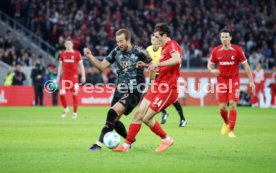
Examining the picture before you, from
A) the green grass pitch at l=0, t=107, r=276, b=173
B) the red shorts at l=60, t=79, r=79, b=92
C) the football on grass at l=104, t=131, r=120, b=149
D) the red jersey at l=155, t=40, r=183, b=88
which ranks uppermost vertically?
the red jersey at l=155, t=40, r=183, b=88

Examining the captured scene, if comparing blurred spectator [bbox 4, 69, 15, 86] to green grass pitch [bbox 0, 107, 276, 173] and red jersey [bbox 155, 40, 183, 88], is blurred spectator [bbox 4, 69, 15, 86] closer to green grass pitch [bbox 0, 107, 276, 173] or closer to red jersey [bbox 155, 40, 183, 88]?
green grass pitch [bbox 0, 107, 276, 173]

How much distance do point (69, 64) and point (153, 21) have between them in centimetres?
1653

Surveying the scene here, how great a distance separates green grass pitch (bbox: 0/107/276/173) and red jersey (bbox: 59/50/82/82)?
4.97m

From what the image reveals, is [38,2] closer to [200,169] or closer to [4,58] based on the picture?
[4,58]

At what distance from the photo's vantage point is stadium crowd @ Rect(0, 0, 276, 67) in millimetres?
39000

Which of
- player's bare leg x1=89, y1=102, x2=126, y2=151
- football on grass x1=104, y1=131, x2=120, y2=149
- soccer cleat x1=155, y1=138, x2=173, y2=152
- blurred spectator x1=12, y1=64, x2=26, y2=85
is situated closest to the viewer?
football on grass x1=104, y1=131, x2=120, y2=149

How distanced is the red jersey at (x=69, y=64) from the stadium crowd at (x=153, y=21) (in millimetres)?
11242

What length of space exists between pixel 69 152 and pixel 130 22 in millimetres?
28472

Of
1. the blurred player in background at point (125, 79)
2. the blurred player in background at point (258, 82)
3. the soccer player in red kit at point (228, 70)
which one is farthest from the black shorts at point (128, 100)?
the blurred player in background at point (258, 82)

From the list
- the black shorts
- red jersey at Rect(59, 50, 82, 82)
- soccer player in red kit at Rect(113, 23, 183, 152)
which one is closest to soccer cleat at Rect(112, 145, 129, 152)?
soccer player in red kit at Rect(113, 23, 183, 152)

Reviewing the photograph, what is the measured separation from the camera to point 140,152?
13.2 meters

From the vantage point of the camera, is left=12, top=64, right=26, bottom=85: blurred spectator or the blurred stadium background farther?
left=12, top=64, right=26, bottom=85: blurred spectator

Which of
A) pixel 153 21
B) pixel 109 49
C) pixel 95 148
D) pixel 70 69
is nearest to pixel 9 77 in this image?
pixel 109 49

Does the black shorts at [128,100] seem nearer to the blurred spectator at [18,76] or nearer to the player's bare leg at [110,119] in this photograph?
the player's bare leg at [110,119]
